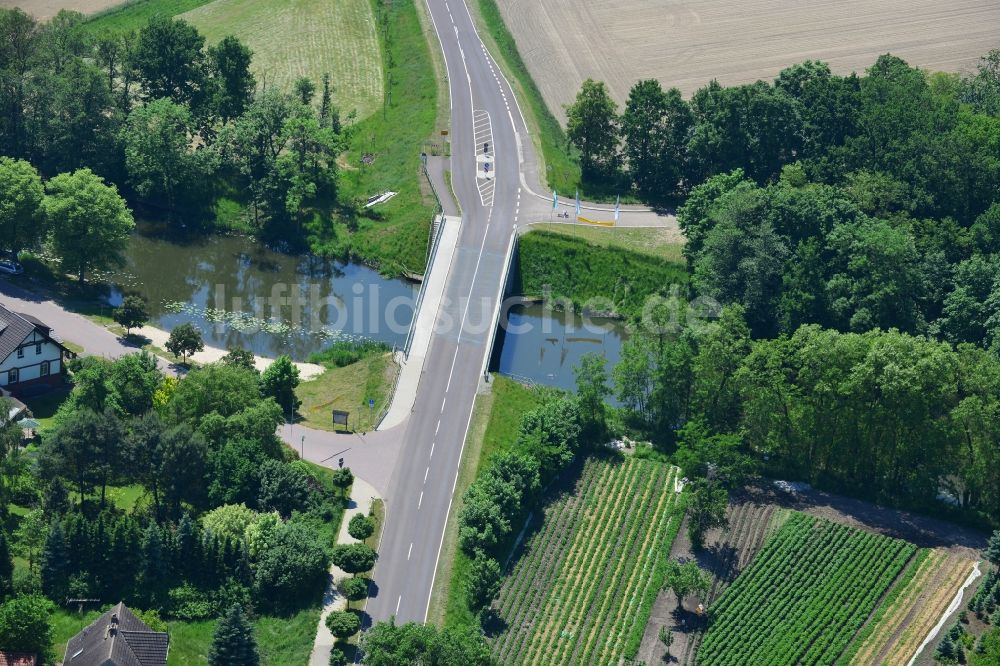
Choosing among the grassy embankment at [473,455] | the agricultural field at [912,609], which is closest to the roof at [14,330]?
the grassy embankment at [473,455]

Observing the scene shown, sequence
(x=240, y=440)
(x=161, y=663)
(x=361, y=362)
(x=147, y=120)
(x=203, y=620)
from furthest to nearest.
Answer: (x=147, y=120), (x=361, y=362), (x=240, y=440), (x=203, y=620), (x=161, y=663)

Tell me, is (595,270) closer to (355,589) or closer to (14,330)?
(355,589)

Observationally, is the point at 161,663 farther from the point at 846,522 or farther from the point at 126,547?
the point at 846,522

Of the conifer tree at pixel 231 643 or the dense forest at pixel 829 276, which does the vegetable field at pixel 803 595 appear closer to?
the dense forest at pixel 829 276

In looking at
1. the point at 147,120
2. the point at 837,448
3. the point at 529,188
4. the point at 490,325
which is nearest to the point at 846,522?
the point at 837,448

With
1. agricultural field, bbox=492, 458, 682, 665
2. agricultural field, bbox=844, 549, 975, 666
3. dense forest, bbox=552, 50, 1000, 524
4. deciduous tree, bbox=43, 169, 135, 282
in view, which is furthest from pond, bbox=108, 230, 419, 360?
agricultural field, bbox=844, 549, 975, 666

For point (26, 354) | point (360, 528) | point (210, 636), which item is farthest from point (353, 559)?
point (26, 354)
